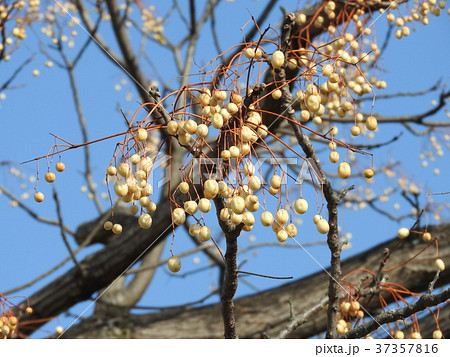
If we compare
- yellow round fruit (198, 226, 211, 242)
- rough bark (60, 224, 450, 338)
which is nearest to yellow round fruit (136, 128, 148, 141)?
yellow round fruit (198, 226, 211, 242)

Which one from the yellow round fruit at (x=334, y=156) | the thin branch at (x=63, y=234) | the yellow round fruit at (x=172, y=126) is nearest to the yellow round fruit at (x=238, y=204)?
the yellow round fruit at (x=172, y=126)

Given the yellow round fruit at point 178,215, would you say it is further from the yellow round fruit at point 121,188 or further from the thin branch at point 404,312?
the thin branch at point 404,312

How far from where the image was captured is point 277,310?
6.75 feet

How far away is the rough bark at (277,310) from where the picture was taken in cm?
195

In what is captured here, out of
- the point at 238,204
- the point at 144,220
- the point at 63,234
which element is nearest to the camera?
the point at 238,204

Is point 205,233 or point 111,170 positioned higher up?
point 111,170

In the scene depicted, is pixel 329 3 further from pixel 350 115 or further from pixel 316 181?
pixel 316 181

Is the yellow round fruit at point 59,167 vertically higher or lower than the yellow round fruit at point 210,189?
higher

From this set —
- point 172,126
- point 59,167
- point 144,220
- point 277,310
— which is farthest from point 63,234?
point 172,126

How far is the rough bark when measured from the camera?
6.39 ft

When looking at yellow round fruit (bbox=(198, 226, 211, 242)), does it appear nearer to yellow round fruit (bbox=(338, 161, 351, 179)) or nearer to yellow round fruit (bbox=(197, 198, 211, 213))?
yellow round fruit (bbox=(197, 198, 211, 213))

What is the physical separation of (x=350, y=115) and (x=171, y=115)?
1.51 metres

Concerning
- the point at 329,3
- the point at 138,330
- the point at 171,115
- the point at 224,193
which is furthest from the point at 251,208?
the point at 138,330

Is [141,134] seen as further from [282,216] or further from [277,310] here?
[277,310]
